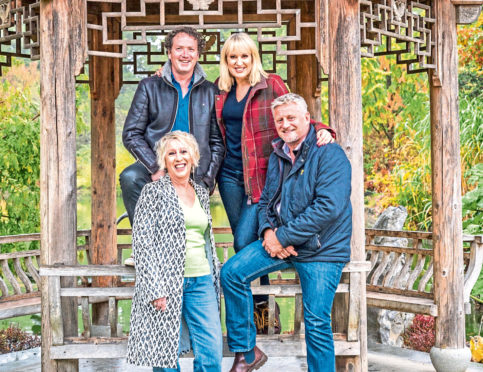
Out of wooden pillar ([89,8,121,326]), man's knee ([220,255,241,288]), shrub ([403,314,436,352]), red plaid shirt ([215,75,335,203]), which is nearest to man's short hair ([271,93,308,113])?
red plaid shirt ([215,75,335,203])

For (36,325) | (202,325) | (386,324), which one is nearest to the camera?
(202,325)

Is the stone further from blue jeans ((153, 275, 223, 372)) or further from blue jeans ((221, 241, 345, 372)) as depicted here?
blue jeans ((153, 275, 223, 372))

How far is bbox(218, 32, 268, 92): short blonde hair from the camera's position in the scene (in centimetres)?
454

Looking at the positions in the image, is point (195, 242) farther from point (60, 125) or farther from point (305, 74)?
point (305, 74)

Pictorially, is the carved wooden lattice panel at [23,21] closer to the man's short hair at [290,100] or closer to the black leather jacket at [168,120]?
the black leather jacket at [168,120]

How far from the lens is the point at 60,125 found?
4918 millimetres

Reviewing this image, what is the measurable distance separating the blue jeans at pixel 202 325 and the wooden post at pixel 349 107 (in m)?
1.14

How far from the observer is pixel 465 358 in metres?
5.99

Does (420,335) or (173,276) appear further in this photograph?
(420,335)

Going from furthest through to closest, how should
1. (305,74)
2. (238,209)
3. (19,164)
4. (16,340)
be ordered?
(16,340)
(19,164)
(305,74)
(238,209)

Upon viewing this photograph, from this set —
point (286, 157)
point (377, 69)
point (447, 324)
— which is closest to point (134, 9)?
point (286, 157)

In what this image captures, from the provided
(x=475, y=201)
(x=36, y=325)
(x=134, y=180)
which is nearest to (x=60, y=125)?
(x=134, y=180)

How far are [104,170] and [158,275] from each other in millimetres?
3674

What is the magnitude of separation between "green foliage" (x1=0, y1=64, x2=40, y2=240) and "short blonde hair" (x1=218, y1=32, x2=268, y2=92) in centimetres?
531
